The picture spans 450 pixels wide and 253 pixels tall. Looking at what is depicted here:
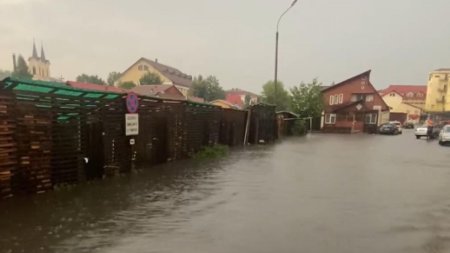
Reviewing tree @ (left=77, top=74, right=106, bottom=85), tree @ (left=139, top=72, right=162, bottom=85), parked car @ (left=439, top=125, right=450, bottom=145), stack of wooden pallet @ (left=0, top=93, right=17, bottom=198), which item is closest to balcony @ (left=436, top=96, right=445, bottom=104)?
parked car @ (left=439, top=125, right=450, bottom=145)

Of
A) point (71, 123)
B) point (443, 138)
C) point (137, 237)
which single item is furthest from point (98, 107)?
point (443, 138)

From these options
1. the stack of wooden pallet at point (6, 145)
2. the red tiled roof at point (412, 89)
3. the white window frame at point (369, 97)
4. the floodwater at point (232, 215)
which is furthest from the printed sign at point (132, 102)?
the red tiled roof at point (412, 89)

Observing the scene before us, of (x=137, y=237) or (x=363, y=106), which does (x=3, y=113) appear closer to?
(x=137, y=237)

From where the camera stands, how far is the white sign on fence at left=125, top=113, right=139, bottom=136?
1059cm

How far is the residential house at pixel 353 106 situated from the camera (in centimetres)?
5256

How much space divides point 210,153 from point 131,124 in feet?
19.1

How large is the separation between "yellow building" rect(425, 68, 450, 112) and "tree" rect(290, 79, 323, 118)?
4126 cm

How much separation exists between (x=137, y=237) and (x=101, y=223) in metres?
0.97

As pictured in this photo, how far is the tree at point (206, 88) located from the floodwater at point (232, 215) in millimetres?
63022

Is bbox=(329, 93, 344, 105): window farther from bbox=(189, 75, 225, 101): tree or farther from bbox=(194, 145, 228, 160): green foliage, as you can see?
bbox=(194, 145, 228, 160): green foliage

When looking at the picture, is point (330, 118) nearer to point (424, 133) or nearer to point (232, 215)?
point (424, 133)

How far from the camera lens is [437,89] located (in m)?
76.6

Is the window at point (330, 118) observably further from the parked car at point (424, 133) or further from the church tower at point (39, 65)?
the church tower at point (39, 65)

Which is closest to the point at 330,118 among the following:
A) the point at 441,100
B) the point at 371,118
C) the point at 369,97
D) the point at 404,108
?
the point at 371,118
